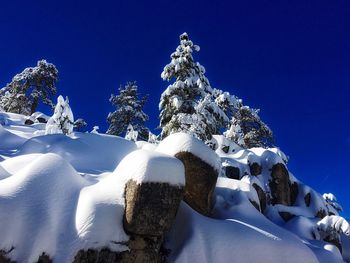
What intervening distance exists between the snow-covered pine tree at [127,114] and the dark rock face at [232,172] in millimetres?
14761

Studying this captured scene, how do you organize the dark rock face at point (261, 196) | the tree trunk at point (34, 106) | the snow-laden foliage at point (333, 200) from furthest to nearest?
the tree trunk at point (34, 106) < the snow-laden foliage at point (333, 200) < the dark rock face at point (261, 196)

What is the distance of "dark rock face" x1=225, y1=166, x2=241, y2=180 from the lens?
17603 millimetres

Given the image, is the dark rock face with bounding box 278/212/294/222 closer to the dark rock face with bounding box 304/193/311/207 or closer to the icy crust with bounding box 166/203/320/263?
the dark rock face with bounding box 304/193/311/207

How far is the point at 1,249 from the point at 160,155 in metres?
3.64

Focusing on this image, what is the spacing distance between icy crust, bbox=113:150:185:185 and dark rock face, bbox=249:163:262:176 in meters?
11.9

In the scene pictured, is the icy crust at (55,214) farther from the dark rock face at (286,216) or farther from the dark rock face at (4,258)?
the dark rock face at (286,216)

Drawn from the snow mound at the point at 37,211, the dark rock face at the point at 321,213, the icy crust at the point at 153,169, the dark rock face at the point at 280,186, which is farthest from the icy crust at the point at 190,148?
the dark rock face at the point at 321,213

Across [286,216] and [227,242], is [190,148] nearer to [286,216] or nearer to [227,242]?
[227,242]

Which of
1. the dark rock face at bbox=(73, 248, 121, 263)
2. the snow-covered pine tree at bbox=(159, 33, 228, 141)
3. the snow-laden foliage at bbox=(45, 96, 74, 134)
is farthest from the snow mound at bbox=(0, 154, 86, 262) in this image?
the snow-laden foliage at bbox=(45, 96, 74, 134)

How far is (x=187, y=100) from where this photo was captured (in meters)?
18.3

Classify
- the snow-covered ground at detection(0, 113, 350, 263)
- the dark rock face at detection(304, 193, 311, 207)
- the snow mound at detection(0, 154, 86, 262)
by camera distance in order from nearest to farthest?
the snow mound at detection(0, 154, 86, 262)
the snow-covered ground at detection(0, 113, 350, 263)
the dark rock face at detection(304, 193, 311, 207)

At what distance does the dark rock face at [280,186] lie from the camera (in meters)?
18.5

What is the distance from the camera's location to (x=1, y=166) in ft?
27.0

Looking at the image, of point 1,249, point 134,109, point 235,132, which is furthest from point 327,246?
point 134,109
